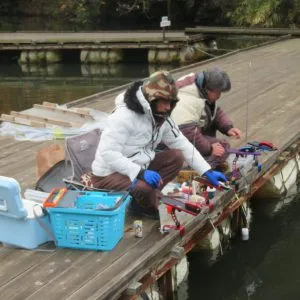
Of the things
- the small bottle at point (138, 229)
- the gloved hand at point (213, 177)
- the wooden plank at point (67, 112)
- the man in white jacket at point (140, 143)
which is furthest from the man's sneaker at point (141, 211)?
the wooden plank at point (67, 112)

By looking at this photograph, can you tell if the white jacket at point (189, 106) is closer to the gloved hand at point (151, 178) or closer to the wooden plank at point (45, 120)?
the gloved hand at point (151, 178)

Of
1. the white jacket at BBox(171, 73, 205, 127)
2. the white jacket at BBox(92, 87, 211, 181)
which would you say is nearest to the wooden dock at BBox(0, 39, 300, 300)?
the white jacket at BBox(92, 87, 211, 181)

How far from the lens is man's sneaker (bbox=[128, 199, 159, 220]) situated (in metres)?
4.46

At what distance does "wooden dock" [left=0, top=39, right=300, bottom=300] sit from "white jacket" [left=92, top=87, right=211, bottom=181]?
0.50m

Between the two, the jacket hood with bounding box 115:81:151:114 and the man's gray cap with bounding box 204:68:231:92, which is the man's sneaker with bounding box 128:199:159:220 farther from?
the man's gray cap with bounding box 204:68:231:92

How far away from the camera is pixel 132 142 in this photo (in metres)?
4.25

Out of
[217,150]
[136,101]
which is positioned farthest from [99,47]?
[136,101]

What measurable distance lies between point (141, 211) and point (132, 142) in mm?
613

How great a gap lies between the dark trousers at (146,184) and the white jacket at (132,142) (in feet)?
0.20

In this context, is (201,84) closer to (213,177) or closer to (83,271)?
(213,177)

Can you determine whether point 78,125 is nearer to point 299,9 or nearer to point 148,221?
point 148,221

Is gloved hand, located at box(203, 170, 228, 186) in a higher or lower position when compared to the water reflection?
higher

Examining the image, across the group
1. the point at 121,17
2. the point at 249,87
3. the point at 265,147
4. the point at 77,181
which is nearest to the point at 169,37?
the point at 249,87

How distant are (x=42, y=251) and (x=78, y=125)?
142 inches
